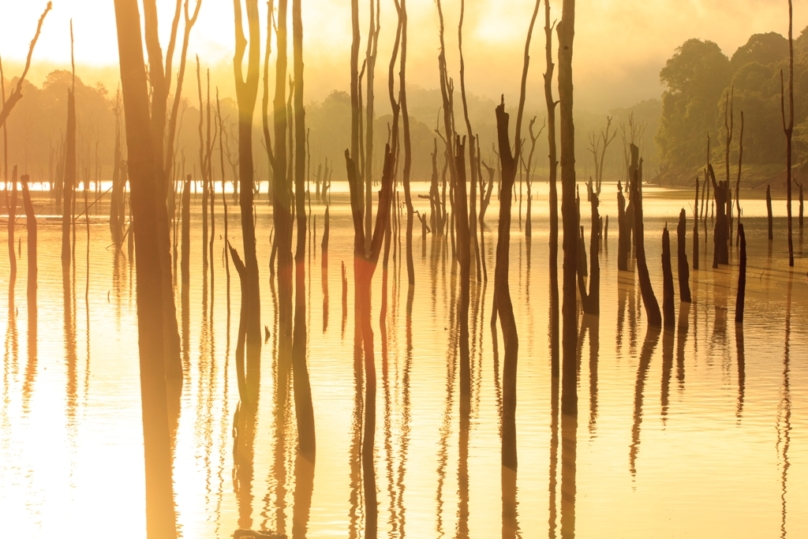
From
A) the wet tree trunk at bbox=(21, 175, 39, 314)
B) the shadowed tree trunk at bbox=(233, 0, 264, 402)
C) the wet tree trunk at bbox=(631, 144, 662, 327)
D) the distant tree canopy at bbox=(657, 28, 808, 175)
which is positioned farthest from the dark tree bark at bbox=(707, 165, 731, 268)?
the distant tree canopy at bbox=(657, 28, 808, 175)

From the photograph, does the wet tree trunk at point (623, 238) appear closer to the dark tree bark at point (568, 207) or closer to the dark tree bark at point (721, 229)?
the dark tree bark at point (721, 229)

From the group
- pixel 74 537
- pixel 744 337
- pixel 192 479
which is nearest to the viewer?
pixel 74 537

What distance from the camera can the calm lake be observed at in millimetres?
5531

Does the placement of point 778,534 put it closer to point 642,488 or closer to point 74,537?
point 642,488

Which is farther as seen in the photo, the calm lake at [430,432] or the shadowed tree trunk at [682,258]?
the shadowed tree trunk at [682,258]

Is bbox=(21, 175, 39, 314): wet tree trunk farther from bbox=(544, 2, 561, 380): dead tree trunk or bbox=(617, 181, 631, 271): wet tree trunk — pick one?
bbox=(617, 181, 631, 271): wet tree trunk

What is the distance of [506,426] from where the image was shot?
242 inches

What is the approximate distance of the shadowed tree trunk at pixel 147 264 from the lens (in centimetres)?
346

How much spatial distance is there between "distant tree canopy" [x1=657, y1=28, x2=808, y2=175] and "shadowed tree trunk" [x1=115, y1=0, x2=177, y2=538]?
198 ft

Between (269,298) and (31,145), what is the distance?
3305 inches

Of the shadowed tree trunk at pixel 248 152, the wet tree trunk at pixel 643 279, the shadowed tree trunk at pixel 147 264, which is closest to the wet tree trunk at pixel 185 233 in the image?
the wet tree trunk at pixel 643 279

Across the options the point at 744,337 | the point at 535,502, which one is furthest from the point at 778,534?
the point at 744,337

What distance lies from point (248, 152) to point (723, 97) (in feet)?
204

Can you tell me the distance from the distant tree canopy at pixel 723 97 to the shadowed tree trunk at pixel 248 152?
56.9 metres
